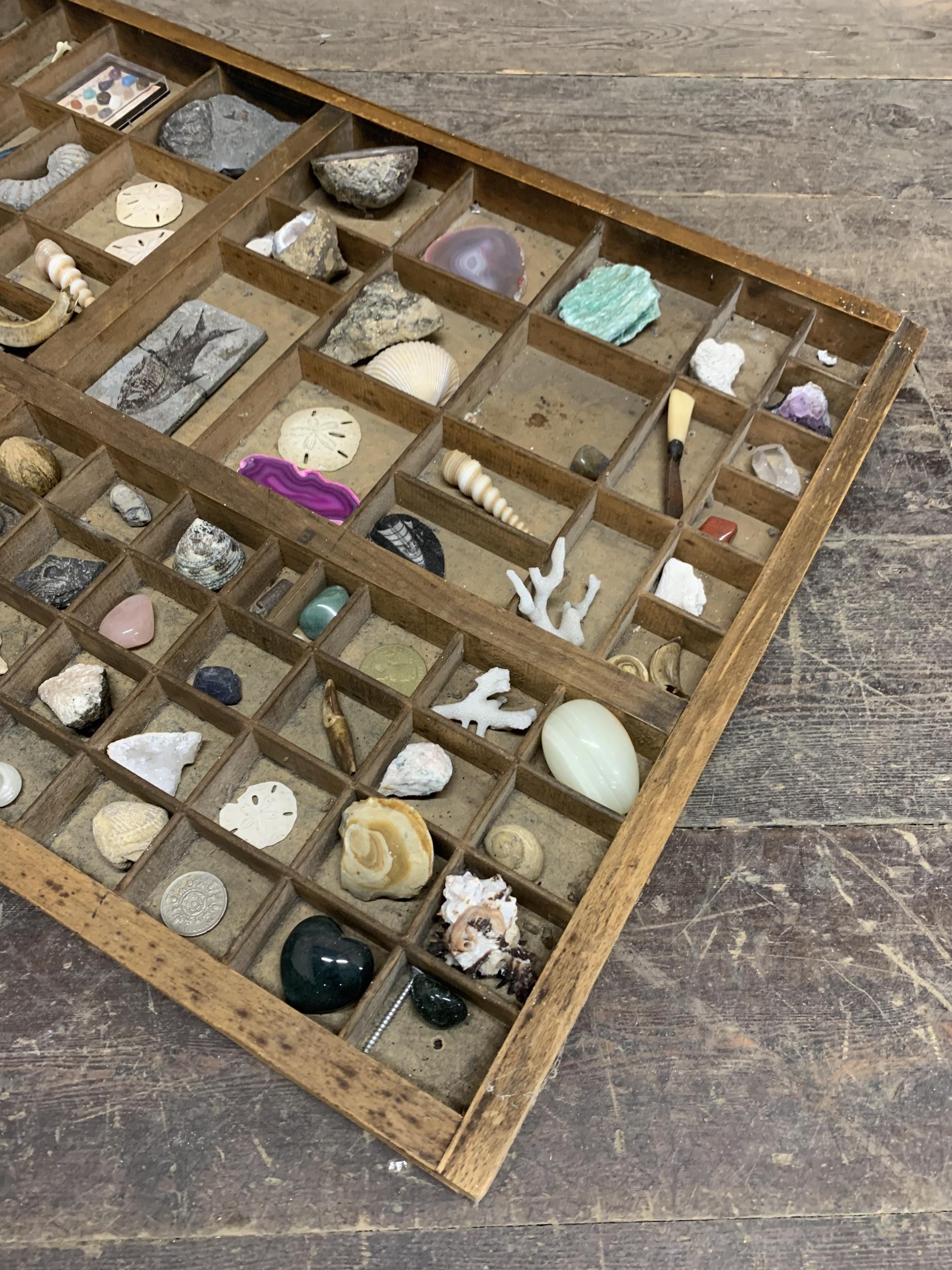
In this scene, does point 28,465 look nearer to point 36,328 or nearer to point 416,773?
point 36,328

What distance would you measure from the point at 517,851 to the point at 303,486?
2.07 feet

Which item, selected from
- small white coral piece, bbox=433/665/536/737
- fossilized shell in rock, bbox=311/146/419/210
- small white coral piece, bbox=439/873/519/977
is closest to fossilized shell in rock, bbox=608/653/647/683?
small white coral piece, bbox=433/665/536/737

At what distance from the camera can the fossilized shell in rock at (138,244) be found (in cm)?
183

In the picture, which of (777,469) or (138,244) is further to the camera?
(138,244)

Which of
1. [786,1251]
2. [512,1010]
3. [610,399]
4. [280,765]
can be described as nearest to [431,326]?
[610,399]

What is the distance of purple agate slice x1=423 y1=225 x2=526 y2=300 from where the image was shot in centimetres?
181

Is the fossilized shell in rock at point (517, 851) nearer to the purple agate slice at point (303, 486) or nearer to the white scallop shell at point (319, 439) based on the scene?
the purple agate slice at point (303, 486)

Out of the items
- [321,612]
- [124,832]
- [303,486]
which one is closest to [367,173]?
[303,486]

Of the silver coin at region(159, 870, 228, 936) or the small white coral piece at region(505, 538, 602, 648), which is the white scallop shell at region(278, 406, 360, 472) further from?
the silver coin at region(159, 870, 228, 936)

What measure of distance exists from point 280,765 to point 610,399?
797 millimetres

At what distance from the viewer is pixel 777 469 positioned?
162cm

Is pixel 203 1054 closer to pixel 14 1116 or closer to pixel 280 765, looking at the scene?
pixel 14 1116

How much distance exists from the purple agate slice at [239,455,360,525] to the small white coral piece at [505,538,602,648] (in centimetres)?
27

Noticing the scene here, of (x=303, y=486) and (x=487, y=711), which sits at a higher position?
(x=303, y=486)
